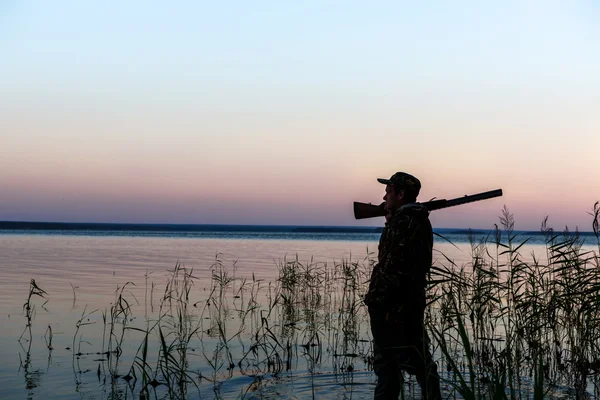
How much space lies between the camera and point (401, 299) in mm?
5766

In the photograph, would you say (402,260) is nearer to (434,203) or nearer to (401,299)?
(401,299)

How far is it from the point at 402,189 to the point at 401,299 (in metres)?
1.02

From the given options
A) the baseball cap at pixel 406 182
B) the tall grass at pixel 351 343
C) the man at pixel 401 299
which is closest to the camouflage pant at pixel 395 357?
the man at pixel 401 299

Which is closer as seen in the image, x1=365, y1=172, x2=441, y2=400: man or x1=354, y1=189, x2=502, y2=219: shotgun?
x1=365, y1=172, x2=441, y2=400: man

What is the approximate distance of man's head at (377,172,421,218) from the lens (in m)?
5.89

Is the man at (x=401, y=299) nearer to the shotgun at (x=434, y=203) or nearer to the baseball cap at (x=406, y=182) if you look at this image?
the baseball cap at (x=406, y=182)

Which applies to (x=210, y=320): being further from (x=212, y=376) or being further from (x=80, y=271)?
(x=80, y=271)

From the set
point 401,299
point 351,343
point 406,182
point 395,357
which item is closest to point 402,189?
point 406,182

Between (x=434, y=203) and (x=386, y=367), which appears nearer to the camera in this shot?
(x=386, y=367)

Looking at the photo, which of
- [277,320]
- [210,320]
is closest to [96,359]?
[210,320]

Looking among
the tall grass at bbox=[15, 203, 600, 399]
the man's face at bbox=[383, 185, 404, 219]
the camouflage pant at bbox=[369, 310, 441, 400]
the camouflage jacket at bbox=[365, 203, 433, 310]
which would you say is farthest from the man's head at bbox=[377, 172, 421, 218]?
the camouflage pant at bbox=[369, 310, 441, 400]

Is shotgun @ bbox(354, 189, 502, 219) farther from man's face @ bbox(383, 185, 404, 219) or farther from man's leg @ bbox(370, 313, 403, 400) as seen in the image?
man's leg @ bbox(370, 313, 403, 400)

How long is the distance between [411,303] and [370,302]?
37 centimetres

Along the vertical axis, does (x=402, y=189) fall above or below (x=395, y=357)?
above
